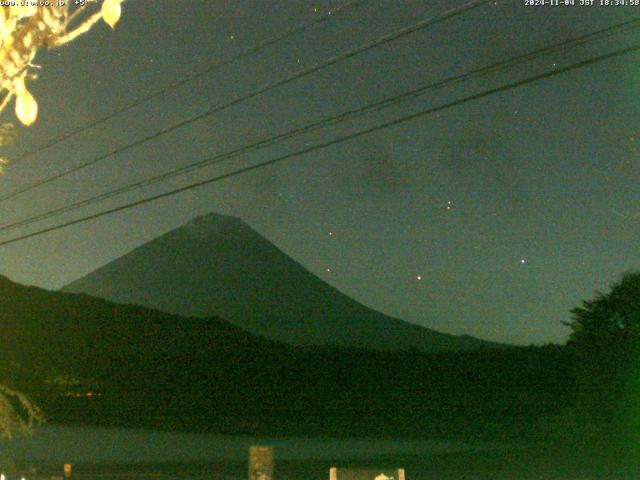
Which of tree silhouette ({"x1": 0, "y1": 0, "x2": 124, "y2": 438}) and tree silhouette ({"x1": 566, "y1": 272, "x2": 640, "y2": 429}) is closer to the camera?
tree silhouette ({"x1": 0, "y1": 0, "x2": 124, "y2": 438})

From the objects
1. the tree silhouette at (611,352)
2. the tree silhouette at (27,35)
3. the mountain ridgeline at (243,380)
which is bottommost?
the tree silhouette at (27,35)

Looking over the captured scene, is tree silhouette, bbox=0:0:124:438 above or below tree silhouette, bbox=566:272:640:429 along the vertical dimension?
below

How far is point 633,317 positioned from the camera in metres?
43.5

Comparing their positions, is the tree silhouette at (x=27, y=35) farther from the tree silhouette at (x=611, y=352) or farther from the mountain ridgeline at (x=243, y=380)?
the mountain ridgeline at (x=243, y=380)

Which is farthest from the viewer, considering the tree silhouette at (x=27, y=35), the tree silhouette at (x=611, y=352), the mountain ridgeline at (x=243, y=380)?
the mountain ridgeline at (x=243, y=380)

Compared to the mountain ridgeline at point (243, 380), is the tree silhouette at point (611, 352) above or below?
below

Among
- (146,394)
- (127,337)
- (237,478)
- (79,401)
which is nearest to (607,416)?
(237,478)

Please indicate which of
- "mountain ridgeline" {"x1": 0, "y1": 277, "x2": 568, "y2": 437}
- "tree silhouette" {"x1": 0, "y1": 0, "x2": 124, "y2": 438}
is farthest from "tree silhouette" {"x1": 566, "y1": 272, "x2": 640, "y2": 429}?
"tree silhouette" {"x1": 0, "y1": 0, "x2": 124, "y2": 438}

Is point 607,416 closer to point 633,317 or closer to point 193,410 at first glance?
point 633,317

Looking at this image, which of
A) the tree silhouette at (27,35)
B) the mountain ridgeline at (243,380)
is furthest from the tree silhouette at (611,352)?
the tree silhouette at (27,35)

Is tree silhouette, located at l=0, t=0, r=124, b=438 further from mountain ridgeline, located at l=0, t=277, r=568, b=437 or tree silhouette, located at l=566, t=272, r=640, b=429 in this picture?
mountain ridgeline, located at l=0, t=277, r=568, b=437

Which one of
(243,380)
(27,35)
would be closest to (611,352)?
(27,35)

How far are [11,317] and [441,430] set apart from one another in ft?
115

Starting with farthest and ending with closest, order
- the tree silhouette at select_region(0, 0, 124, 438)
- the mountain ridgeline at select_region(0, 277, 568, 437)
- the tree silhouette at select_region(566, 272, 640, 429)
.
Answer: the mountain ridgeline at select_region(0, 277, 568, 437), the tree silhouette at select_region(566, 272, 640, 429), the tree silhouette at select_region(0, 0, 124, 438)
